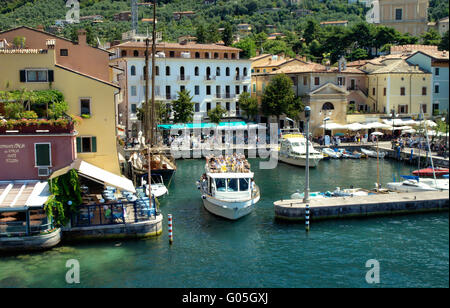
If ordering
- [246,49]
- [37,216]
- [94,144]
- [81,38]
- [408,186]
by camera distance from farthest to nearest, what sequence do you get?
[246,49] < [81,38] < [94,144] < [408,186] < [37,216]

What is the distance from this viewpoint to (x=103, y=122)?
31578 mm

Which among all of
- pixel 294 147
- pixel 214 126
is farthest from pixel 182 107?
pixel 294 147

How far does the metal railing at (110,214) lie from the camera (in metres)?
25.3

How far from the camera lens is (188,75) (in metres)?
67.4

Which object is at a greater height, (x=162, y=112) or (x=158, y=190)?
(x=162, y=112)

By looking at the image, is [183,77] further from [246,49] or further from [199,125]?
[246,49]

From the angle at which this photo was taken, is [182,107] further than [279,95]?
No

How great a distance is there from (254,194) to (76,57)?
15.4m

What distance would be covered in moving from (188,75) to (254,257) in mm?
46842

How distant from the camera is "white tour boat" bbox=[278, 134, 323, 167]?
50281 mm

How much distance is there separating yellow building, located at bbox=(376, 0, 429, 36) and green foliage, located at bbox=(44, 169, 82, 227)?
11261 centimetres

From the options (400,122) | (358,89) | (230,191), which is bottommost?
(230,191)

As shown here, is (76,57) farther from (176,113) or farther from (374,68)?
(374,68)
